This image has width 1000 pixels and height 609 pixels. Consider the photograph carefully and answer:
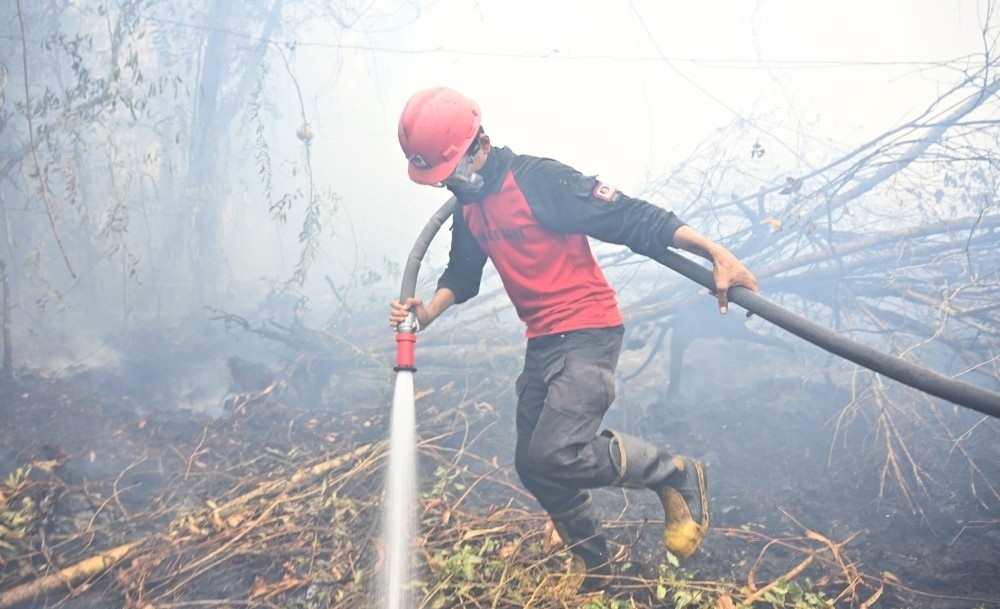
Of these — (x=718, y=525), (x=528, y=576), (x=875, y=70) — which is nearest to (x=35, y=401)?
(x=528, y=576)

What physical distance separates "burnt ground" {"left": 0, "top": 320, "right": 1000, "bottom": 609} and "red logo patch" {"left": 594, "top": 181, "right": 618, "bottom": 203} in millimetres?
1884

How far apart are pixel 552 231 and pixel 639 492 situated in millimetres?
2379

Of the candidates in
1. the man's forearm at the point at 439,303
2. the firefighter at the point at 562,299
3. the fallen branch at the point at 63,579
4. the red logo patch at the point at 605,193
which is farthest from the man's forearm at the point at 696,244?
the fallen branch at the point at 63,579

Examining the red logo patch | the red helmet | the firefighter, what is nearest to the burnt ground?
the firefighter

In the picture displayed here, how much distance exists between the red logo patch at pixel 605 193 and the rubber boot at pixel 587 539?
1.40m

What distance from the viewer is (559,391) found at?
7.98 ft

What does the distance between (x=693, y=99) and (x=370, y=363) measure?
1569 cm

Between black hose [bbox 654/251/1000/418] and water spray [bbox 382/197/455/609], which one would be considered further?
water spray [bbox 382/197/455/609]

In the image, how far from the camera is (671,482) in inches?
103

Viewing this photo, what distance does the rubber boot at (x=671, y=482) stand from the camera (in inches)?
96.9

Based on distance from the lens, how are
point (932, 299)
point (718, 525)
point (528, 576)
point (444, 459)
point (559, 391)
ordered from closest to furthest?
point (559, 391) < point (528, 576) < point (718, 525) < point (444, 459) < point (932, 299)

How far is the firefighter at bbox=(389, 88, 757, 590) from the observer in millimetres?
2354

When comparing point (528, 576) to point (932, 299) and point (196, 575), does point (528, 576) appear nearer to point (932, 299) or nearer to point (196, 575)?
point (196, 575)

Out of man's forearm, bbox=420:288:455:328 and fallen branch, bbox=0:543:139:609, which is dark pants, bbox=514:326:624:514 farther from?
fallen branch, bbox=0:543:139:609
